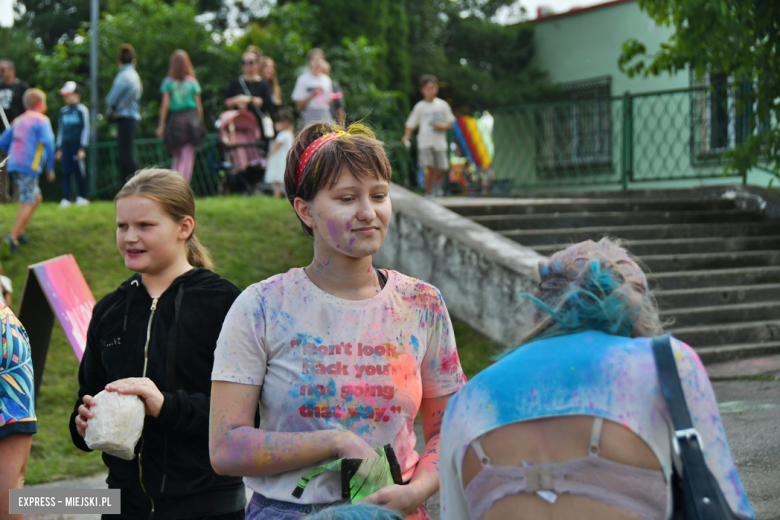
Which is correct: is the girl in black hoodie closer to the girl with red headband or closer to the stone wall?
the girl with red headband

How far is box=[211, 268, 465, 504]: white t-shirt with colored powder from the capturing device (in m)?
2.03

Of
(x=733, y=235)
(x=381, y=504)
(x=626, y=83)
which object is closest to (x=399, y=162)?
(x=626, y=83)

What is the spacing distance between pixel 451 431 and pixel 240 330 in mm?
649

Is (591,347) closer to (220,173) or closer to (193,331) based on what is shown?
(193,331)

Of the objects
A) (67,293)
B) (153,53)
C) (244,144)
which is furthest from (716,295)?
(153,53)

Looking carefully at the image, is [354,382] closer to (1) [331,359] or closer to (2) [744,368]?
(1) [331,359]

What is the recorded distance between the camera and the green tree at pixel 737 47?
742 centimetres

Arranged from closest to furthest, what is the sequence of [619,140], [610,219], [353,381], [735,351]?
[353,381]
[735,351]
[610,219]
[619,140]

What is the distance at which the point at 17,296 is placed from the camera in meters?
7.28

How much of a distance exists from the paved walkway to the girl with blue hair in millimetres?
2756

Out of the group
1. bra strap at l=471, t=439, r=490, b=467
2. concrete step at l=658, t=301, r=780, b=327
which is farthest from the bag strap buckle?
concrete step at l=658, t=301, r=780, b=327

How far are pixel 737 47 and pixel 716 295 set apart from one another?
252cm

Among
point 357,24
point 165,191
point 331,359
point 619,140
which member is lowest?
point 331,359

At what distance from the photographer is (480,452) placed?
1.65 metres
